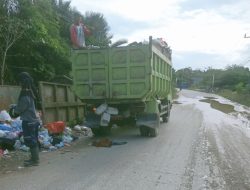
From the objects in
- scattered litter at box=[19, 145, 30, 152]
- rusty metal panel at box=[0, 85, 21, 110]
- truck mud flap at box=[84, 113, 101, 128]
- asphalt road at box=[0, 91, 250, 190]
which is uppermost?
rusty metal panel at box=[0, 85, 21, 110]

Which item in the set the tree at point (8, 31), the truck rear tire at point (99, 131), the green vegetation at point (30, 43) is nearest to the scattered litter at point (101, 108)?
the truck rear tire at point (99, 131)

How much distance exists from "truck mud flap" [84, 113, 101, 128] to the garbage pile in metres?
0.51

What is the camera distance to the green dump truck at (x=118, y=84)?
38.2 feet

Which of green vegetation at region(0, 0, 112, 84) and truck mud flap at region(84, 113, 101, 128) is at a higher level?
green vegetation at region(0, 0, 112, 84)

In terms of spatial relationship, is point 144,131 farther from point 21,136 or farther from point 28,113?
point 28,113

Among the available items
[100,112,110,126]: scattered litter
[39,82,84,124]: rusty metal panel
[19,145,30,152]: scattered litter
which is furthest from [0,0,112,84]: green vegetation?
[19,145,30,152]: scattered litter

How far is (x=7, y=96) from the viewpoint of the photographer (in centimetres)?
1238

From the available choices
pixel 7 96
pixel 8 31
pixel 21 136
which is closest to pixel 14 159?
pixel 21 136

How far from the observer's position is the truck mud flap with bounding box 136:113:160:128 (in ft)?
39.7

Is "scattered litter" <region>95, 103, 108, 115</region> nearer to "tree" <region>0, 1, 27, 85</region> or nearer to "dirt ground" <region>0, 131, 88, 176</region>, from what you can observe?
"dirt ground" <region>0, 131, 88, 176</region>

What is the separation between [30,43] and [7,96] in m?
6.15

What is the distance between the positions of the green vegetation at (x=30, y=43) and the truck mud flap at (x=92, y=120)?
4251mm

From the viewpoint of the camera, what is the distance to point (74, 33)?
1312 cm

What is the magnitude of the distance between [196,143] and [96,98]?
9.86ft
